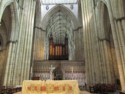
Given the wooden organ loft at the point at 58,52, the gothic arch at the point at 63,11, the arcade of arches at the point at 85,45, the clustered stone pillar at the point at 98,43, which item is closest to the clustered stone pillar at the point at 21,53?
the arcade of arches at the point at 85,45

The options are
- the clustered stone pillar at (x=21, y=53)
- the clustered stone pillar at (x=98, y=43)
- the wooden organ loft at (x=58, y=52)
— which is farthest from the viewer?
the wooden organ loft at (x=58, y=52)

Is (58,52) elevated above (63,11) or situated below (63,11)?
below

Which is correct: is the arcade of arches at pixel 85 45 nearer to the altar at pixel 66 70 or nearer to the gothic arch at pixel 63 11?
the altar at pixel 66 70

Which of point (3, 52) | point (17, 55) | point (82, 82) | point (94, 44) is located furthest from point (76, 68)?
point (3, 52)

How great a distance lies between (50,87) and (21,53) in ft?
33.2

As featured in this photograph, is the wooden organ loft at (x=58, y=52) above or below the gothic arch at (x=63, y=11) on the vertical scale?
below

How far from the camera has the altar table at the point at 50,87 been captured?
207 inches

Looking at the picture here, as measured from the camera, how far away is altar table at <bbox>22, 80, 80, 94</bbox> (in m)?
5.26

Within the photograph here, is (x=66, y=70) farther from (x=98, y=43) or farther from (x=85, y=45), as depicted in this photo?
(x=98, y=43)

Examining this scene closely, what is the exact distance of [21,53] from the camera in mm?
14539

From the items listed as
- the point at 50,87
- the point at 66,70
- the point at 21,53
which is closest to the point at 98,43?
the point at 66,70

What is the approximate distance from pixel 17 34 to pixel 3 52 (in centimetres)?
489

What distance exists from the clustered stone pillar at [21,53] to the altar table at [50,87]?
8157 millimetres

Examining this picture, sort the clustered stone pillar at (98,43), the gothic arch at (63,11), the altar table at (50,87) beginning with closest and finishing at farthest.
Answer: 1. the altar table at (50,87)
2. the clustered stone pillar at (98,43)
3. the gothic arch at (63,11)
